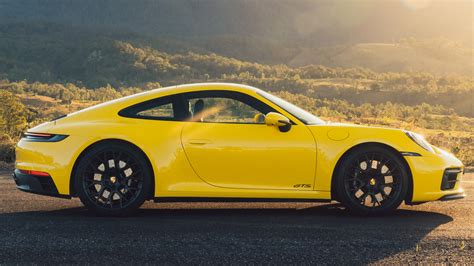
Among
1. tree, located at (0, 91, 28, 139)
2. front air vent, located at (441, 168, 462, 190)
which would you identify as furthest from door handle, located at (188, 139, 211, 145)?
tree, located at (0, 91, 28, 139)

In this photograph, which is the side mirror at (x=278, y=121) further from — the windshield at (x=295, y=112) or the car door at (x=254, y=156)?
the windshield at (x=295, y=112)

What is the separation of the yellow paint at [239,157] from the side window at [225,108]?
12 cm

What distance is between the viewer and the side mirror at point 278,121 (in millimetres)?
6742

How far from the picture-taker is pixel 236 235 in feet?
19.4

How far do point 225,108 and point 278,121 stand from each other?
61 cm

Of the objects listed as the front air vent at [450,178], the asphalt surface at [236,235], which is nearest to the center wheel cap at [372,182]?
the asphalt surface at [236,235]

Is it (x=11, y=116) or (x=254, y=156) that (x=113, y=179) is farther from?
(x=11, y=116)

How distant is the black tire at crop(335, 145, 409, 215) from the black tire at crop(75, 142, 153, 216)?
1.97 m

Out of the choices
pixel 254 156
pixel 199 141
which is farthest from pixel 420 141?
pixel 199 141

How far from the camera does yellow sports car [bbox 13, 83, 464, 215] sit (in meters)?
6.76

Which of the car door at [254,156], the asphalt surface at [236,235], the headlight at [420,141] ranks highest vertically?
the headlight at [420,141]

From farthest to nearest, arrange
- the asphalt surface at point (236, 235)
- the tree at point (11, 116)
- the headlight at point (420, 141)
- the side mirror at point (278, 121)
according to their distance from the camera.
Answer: the tree at point (11, 116) → the headlight at point (420, 141) → the side mirror at point (278, 121) → the asphalt surface at point (236, 235)

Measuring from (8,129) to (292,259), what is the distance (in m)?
26.3

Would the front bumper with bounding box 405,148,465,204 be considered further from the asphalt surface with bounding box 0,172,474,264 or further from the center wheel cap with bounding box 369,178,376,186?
the center wheel cap with bounding box 369,178,376,186
